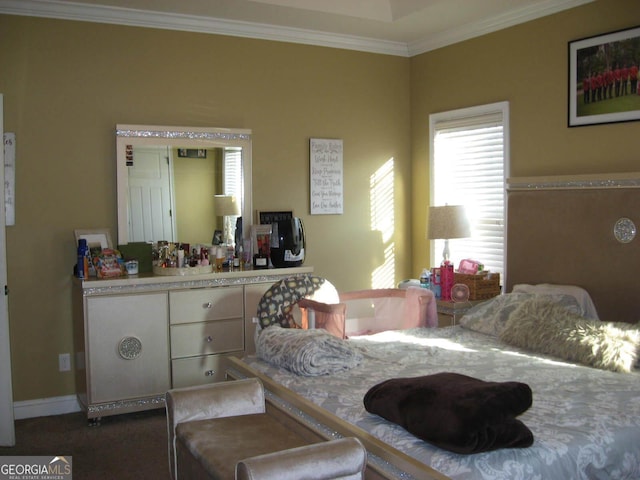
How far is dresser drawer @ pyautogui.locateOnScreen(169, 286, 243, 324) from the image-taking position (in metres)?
4.16

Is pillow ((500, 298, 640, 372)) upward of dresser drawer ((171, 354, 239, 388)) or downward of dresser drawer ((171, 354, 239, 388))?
upward

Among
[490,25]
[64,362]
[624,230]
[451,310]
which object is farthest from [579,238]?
[64,362]

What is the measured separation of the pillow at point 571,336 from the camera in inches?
115

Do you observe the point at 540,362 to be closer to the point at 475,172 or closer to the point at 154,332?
the point at 475,172

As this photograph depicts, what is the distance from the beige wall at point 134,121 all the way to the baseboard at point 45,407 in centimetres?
5

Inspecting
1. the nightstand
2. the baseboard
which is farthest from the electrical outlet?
the nightstand

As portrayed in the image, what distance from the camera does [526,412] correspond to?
7.66 ft

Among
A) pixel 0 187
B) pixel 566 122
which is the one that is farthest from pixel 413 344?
pixel 0 187

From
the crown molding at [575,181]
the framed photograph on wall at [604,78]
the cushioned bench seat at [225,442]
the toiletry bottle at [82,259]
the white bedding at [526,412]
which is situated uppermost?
the framed photograph on wall at [604,78]

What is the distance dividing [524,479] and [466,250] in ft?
10.1

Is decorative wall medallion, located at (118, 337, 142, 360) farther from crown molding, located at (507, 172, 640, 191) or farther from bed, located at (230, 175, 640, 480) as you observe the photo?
crown molding, located at (507, 172, 640, 191)

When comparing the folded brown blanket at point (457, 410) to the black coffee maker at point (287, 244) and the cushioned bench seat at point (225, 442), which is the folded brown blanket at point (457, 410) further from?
the black coffee maker at point (287, 244)

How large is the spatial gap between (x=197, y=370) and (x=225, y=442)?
75.2 inches

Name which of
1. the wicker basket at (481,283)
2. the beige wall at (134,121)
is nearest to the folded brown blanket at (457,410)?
the wicker basket at (481,283)
